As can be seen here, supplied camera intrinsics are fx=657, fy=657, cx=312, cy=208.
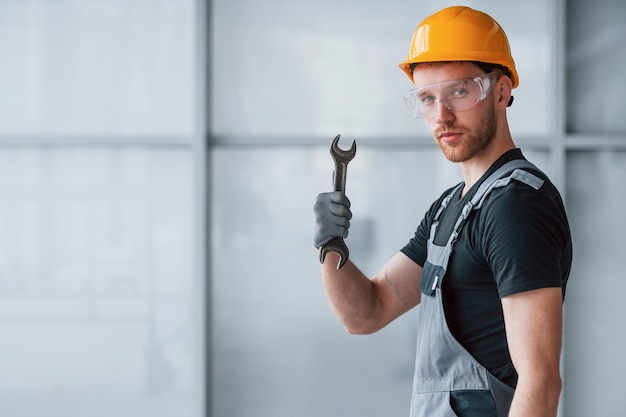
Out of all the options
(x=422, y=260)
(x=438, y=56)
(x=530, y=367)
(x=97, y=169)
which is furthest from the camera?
(x=97, y=169)

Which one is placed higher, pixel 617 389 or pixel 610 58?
pixel 610 58

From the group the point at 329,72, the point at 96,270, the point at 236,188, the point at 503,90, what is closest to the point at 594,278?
the point at 329,72

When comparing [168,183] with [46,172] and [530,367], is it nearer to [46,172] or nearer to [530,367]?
[46,172]

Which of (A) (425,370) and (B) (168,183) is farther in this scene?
(B) (168,183)

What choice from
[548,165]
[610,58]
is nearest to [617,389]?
[548,165]

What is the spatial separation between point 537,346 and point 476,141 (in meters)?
0.44

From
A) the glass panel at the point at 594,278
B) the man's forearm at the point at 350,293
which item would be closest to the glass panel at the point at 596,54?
the glass panel at the point at 594,278

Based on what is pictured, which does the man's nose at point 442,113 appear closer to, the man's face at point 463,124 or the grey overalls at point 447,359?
the man's face at point 463,124

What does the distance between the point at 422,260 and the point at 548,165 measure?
1.45m

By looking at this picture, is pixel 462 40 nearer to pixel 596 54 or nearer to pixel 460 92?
pixel 460 92

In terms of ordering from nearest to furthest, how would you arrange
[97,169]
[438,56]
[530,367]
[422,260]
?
[530,367] < [438,56] < [422,260] < [97,169]

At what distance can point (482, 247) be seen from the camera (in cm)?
122

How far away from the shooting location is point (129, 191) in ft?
9.11

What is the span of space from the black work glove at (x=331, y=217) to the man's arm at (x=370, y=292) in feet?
0.40
